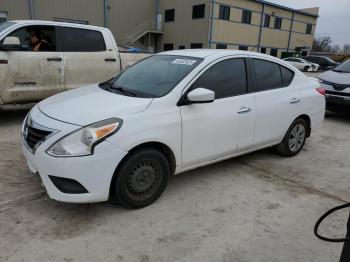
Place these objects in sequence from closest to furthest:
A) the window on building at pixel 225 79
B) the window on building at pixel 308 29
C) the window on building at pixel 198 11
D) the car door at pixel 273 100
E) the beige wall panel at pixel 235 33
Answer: the window on building at pixel 225 79
the car door at pixel 273 100
the window on building at pixel 198 11
the beige wall panel at pixel 235 33
the window on building at pixel 308 29

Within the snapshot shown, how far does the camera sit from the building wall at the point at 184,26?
3431cm

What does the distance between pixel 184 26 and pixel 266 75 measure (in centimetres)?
3335

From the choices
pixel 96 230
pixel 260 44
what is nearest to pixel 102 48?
pixel 96 230

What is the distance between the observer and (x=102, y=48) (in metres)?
7.01

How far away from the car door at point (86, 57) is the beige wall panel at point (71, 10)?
2330 cm

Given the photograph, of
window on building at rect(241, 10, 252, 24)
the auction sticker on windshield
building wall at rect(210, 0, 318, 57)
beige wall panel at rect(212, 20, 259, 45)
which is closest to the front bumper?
the auction sticker on windshield

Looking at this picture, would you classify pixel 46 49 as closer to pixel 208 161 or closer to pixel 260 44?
pixel 208 161

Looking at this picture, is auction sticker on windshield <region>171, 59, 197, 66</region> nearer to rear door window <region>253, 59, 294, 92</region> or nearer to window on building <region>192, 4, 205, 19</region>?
rear door window <region>253, 59, 294, 92</region>

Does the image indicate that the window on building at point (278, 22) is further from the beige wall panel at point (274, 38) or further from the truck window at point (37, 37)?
the truck window at point (37, 37)

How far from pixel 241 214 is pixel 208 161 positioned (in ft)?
2.56

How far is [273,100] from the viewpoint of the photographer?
4.54 metres

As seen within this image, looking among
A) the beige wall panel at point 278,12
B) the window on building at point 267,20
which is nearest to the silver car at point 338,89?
the window on building at point 267,20

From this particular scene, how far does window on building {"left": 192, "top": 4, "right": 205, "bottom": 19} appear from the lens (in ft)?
112

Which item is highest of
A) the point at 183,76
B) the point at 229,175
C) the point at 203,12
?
the point at 203,12
